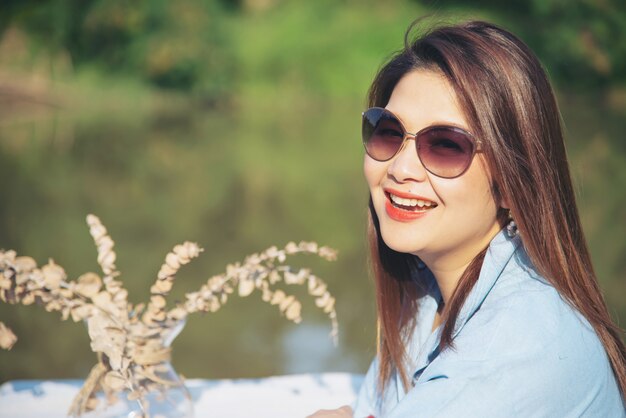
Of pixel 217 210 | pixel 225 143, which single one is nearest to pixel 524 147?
pixel 217 210

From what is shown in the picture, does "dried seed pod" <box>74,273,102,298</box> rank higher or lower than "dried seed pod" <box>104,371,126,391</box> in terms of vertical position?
higher

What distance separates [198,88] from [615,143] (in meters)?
Result: 4.19

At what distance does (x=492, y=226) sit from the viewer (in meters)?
0.80

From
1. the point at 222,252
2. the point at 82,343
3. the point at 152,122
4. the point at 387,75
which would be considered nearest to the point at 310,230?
the point at 222,252

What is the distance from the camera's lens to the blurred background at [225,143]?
2232 mm

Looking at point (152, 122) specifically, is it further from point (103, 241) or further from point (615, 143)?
point (103, 241)

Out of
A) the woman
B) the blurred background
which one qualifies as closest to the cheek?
the woman

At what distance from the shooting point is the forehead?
2.43ft

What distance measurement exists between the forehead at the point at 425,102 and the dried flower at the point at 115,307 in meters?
0.17

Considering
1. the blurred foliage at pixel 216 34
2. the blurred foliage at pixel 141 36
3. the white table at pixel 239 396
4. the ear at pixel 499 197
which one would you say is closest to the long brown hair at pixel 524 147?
the ear at pixel 499 197

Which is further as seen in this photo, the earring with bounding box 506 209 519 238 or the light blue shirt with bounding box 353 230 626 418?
the earring with bounding box 506 209 519 238

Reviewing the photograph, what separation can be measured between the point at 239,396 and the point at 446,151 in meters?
0.49

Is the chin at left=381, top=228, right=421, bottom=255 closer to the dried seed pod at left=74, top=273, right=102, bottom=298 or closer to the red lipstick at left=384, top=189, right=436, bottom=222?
the red lipstick at left=384, top=189, right=436, bottom=222

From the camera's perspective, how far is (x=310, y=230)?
343cm
